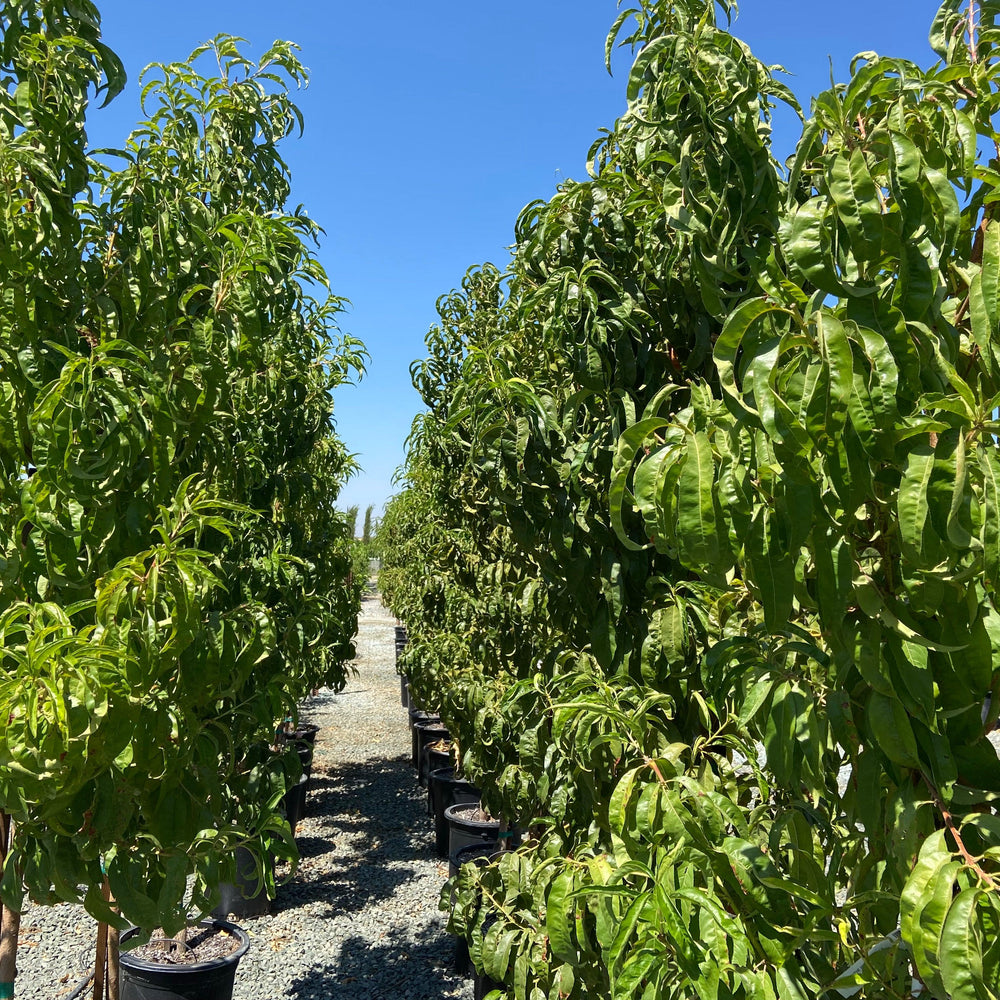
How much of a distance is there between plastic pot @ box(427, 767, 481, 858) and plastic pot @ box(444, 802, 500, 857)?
646 millimetres

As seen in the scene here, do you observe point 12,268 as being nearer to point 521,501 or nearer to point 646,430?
point 521,501

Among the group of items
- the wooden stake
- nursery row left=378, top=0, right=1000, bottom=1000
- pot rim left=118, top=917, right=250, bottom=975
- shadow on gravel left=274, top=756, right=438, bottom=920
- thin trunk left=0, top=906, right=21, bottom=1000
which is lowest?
shadow on gravel left=274, top=756, right=438, bottom=920

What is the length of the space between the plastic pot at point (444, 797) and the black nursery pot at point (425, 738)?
128 centimetres

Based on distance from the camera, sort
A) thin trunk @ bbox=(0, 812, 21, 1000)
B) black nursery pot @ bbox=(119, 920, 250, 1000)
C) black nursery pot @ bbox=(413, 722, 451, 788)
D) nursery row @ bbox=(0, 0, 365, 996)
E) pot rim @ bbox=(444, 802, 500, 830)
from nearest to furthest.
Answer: nursery row @ bbox=(0, 0, 365, 996), thin trunk @ bbox=(0, 812, 21, 1000), black nursery pot @ bbox=(119, 920, 250, 1000), pot rim @ bbox=(444, 802, 500, 830), black nursery pot @ bbox=(413, 722, 451, 788)

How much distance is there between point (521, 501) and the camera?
101 inches

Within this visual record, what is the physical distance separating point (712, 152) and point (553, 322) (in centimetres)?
75

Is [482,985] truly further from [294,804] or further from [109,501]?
[109,501]

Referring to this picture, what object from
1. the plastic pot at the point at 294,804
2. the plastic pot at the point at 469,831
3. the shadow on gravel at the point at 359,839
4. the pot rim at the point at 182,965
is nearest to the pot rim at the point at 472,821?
the plastic pot at the point at 469,831

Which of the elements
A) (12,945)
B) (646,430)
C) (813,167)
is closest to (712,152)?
(813,167)

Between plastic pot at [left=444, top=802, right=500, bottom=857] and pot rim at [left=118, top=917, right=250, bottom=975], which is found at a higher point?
pot rim at [left=118, top=917, right=250, bottom=975]

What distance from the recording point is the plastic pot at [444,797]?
6859mm

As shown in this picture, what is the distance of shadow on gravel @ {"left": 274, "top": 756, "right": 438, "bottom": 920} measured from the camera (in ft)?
20.0

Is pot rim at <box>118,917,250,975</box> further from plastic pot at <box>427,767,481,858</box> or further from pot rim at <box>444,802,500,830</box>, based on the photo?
plastic pot at <box>427,767,481,858</box>

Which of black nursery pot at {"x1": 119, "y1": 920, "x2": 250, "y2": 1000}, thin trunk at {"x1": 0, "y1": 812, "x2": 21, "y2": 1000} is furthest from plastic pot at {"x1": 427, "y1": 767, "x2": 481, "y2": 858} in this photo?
thin trunk at {"x1": 0, "y1": 812, "x2": 21, "y2": 1000}
